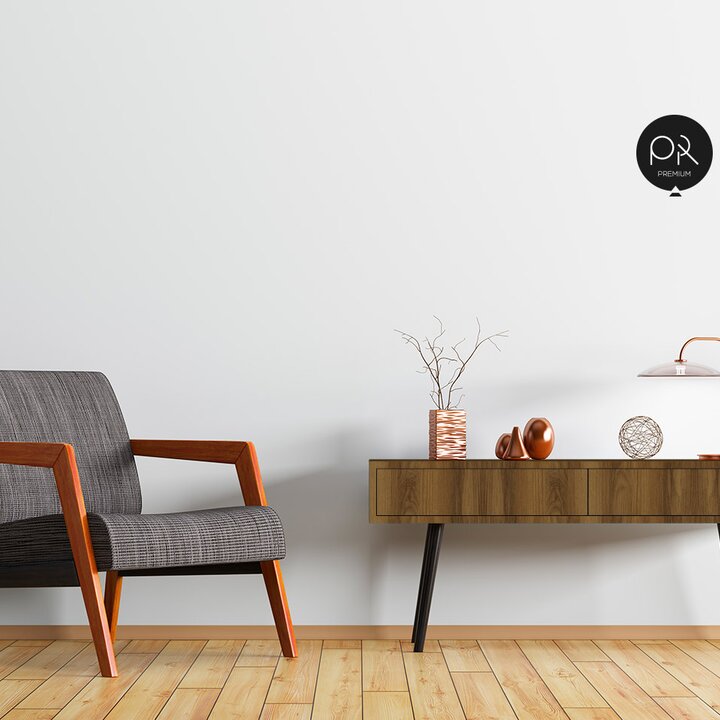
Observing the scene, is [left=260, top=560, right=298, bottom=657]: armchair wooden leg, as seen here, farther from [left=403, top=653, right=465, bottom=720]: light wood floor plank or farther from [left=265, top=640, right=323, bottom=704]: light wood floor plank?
[left=403, top=653, right=465, bottom=720]: light wood floor plank

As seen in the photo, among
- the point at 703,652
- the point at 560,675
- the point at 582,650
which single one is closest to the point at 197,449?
the point at 560,675

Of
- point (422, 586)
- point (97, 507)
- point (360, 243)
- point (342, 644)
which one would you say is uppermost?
point (360, 243)

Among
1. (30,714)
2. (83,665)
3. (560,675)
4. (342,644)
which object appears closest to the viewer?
(30,714)

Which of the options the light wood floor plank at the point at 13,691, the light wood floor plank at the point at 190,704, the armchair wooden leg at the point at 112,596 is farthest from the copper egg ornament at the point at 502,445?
the light wood floor plank at the point at 13,691

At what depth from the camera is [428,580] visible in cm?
297

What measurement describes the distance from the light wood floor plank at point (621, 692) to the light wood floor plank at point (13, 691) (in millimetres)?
1399

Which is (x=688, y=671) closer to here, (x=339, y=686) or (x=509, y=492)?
(x=509, y=492)

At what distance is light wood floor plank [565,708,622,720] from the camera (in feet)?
7.37

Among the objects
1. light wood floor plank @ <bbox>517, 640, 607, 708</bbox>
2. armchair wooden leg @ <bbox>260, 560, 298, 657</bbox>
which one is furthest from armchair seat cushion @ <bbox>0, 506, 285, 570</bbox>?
light wood floor plank @ <bbox>517, 640, 607, 708</bbox>

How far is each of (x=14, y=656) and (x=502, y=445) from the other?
5.10 ft

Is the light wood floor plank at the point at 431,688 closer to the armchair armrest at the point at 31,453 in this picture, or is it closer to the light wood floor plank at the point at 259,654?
the light wood floor plank at the point at 259,654

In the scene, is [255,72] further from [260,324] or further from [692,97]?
[692,97]

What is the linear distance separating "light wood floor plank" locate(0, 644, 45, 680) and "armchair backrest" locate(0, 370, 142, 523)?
16.4 inches

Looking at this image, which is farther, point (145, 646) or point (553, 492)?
point (145, 646)
